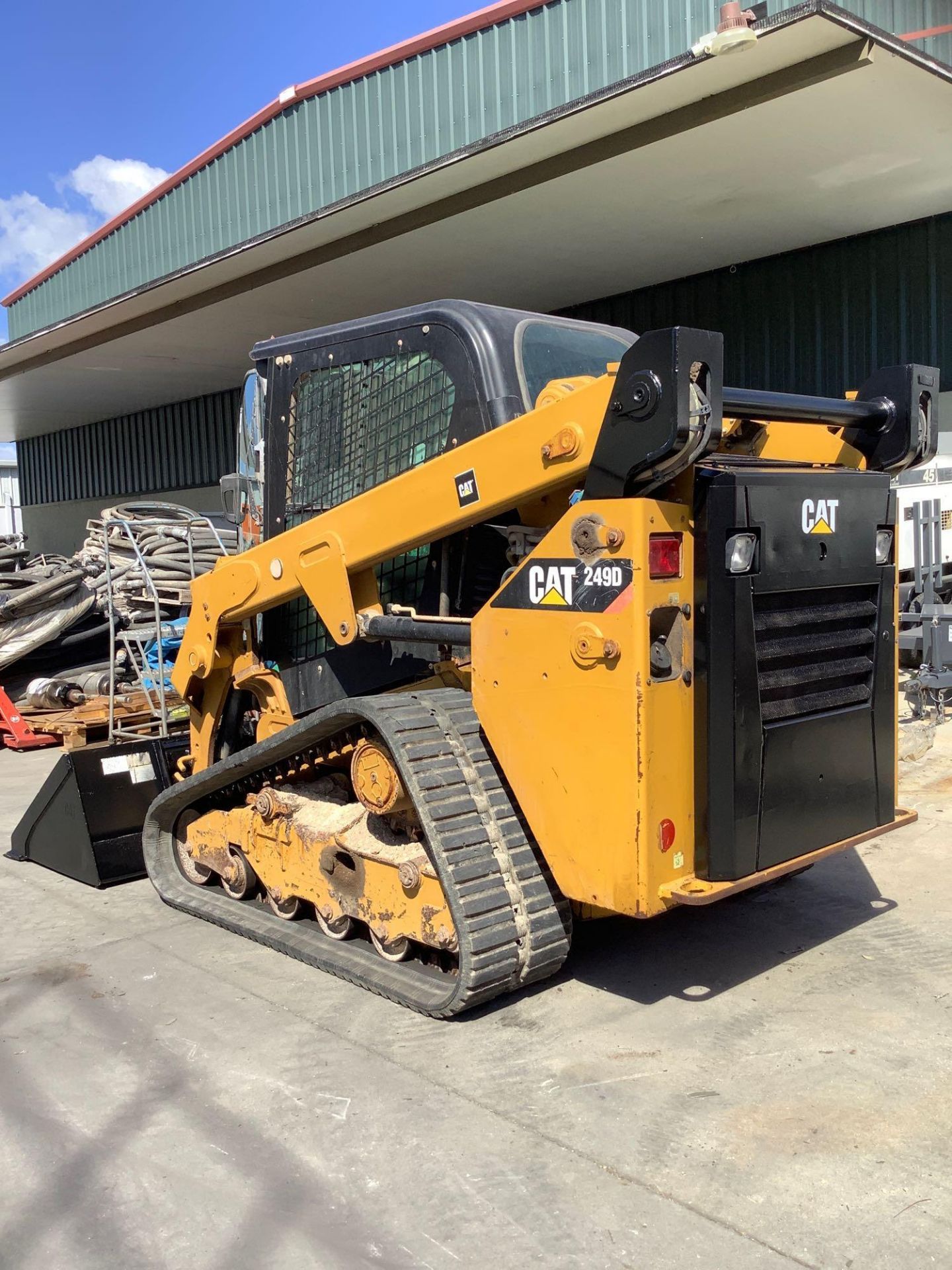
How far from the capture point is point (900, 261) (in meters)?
10.3

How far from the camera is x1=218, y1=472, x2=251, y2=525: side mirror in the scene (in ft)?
16.8

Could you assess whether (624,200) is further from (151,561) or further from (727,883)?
(727,883)

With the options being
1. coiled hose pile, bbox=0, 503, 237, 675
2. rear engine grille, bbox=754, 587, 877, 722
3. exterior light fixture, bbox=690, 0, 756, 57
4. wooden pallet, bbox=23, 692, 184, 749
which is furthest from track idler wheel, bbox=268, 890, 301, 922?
exterior light fixture, bbox=690, 0, 756, 57

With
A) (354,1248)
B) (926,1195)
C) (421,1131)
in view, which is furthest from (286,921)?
(926,1195)

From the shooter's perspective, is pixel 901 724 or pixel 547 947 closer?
pixel 547 947

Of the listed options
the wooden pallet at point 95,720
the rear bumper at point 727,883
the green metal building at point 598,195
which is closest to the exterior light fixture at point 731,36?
the green metal building at point 598,195

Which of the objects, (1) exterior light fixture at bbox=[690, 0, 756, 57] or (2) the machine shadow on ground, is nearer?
(2) the machine shadow on ground

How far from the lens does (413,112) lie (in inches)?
431

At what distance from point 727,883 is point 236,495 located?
294cm

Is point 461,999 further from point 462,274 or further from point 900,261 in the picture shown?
point 462,274

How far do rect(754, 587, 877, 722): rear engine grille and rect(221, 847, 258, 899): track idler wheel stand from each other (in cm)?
249

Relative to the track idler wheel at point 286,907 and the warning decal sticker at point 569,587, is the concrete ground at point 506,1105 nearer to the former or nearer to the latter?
the track idler wheel at point 286,907

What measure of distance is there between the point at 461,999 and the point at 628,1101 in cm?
65

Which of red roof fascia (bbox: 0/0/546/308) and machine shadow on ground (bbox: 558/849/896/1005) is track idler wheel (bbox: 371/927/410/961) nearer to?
machine shadow on ground (bbox: 558/849/896/1005)
